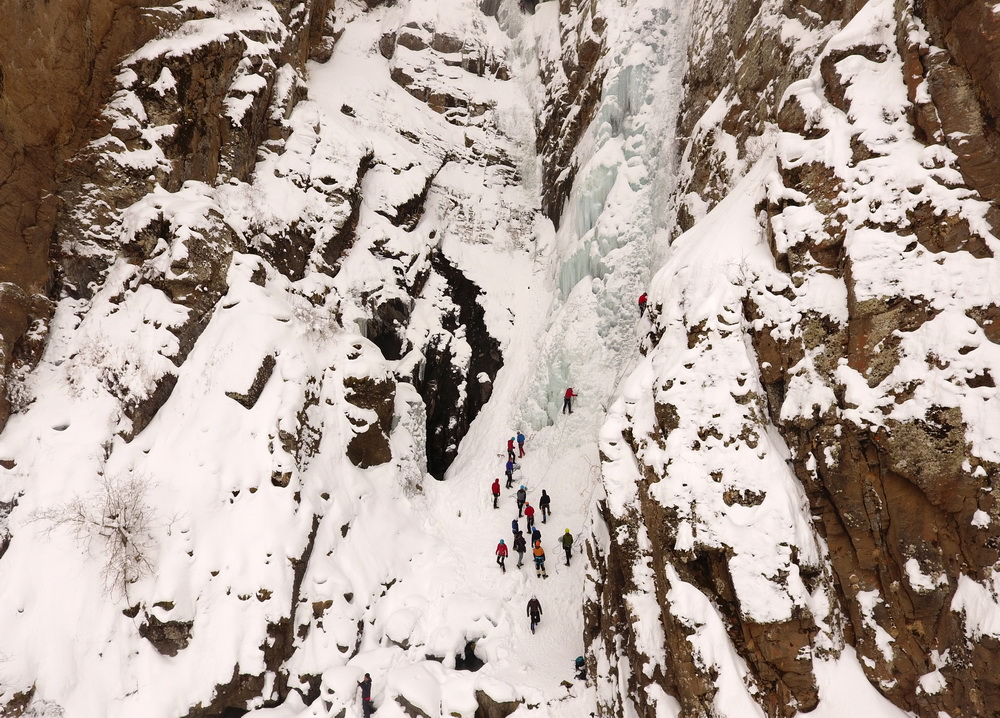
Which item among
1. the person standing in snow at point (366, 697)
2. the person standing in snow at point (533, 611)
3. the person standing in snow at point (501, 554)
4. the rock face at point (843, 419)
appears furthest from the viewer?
the person standing in snow at point (501, 554)

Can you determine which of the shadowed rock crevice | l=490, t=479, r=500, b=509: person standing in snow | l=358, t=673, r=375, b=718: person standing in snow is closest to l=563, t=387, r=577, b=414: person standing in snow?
l=490, t=479, r=500, b=509: person standing in snow

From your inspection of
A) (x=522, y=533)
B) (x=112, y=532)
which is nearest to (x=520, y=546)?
(x=522, y=533)

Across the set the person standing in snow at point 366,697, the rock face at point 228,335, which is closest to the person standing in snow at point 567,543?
the rock face at point 228,335

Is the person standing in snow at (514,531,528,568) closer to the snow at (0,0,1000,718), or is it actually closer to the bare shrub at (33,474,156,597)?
the snow at (0,0,1000,718)

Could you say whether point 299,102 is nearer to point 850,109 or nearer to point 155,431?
point 155,431

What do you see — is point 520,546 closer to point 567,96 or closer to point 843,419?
point 843,419

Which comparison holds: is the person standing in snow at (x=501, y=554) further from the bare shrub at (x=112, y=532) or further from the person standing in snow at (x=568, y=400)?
the bare shrub at (x=112, y=532)
